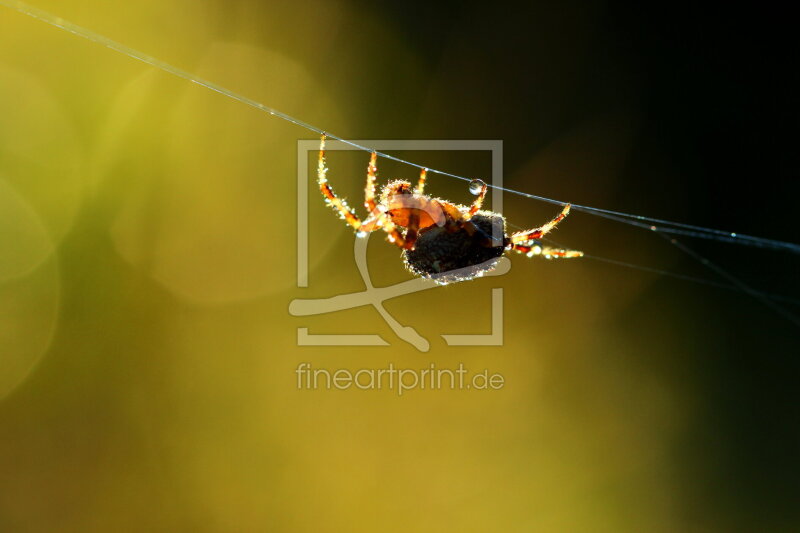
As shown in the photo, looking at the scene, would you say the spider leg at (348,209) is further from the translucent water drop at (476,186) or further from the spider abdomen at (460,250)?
the translucent water drop at (476,186)

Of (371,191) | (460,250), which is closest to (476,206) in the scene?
(460,250)

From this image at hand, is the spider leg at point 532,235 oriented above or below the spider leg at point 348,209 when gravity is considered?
below

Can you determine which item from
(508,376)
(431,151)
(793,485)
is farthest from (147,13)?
(793,485)

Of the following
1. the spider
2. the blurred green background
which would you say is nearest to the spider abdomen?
the spider
